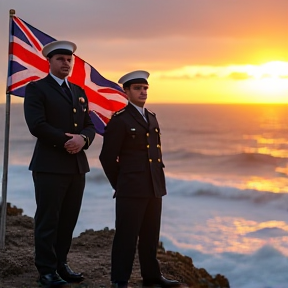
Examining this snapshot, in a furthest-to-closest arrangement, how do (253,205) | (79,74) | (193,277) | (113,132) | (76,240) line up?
(253,205) < (76,240) < (193,277) < (79,74) < (113,132)

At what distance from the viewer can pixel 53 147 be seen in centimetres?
438

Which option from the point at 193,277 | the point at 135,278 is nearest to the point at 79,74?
the point at 135,278

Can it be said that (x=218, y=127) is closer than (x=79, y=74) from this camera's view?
No

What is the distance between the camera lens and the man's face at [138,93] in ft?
14.6

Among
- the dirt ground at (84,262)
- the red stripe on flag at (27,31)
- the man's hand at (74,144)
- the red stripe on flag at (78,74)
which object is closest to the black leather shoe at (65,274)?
the dirt ground at (84,262)

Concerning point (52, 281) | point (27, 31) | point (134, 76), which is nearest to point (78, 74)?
point (27, 31)

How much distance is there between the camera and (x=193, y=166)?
2928 centimetres

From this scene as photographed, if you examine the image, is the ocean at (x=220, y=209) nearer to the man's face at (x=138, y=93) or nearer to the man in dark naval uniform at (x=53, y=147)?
the man in dark naval uniform at (x=53, y=147)

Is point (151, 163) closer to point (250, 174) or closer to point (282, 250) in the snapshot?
point (282, 250)

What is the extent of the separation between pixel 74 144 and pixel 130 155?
0.43 m

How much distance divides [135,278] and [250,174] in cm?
2165

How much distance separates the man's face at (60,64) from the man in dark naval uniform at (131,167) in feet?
1.40

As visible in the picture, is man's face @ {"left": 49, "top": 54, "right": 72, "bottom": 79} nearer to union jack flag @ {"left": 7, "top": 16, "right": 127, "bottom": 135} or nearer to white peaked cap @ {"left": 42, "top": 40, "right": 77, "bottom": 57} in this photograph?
white peaked cap @ {"left": 42, "top": 40, "right": 77, "bottom": 57}

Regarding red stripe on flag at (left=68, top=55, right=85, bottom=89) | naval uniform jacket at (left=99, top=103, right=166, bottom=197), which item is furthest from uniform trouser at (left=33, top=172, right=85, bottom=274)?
red stripe on flag at (left=68, top=55, right=85, bottom=89)
